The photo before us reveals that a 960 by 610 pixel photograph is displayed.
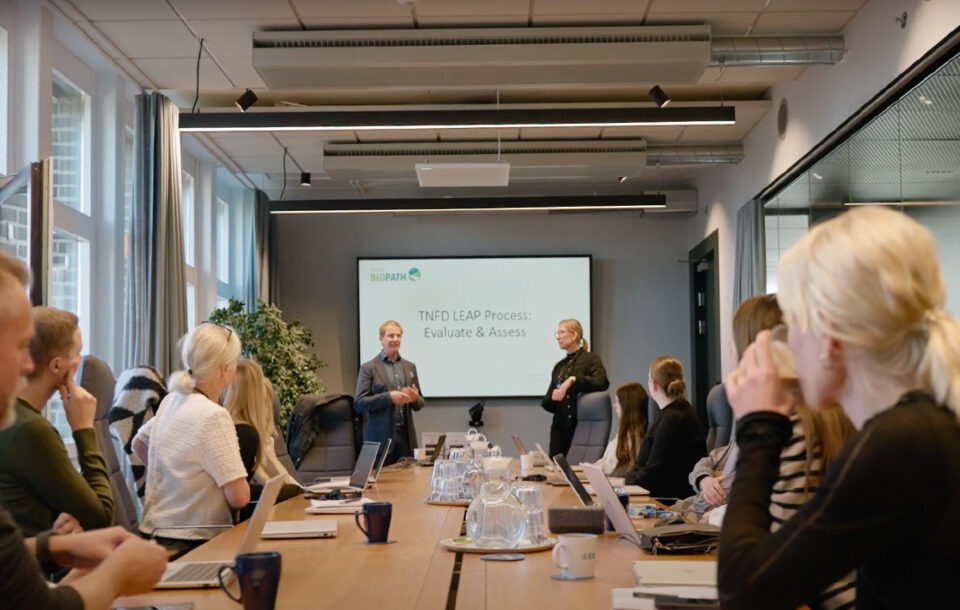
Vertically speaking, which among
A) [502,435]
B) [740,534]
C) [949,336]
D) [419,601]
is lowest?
[502,435]

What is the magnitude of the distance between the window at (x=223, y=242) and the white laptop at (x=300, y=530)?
28.4 feet

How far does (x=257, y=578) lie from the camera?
1.74m

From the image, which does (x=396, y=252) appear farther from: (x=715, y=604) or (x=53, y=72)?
(x=715, y=604)

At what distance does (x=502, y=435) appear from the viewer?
1212 centimetres

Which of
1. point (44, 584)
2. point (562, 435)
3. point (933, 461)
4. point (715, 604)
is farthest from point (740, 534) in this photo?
point (562, 435)

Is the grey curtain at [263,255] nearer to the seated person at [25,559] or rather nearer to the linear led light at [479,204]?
the linear led light at [479,204]

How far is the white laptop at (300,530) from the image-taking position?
304 centimetres

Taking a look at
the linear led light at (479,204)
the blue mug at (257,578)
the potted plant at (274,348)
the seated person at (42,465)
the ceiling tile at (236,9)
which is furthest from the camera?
the potted plant at (274,348)

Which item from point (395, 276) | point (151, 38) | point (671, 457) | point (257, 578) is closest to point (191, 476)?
point (257, 578)

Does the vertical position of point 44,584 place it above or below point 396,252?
below

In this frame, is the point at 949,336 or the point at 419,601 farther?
the point at 419,601

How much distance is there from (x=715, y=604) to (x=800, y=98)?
6402 mm

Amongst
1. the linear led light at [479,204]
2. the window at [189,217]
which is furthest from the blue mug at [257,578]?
the window at [189,217]

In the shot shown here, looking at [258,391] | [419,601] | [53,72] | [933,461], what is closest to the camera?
[933,461]
